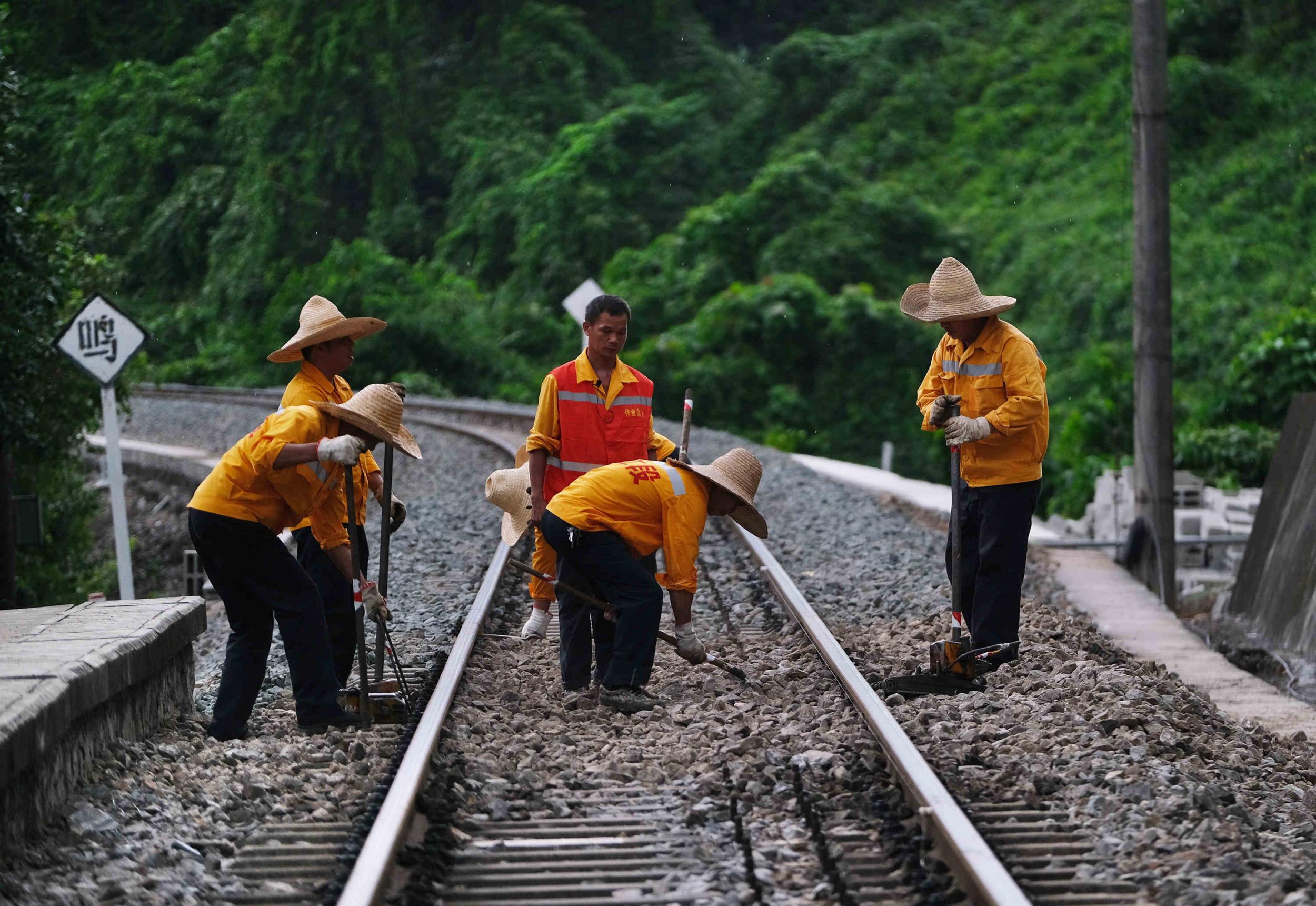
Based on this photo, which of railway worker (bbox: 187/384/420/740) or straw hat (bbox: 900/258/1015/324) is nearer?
railway worker (bbox: 187/384/420/740)

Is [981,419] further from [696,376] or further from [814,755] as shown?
[696,376]

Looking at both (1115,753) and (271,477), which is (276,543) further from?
(1115,753)

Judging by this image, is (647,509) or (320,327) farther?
(647,509)

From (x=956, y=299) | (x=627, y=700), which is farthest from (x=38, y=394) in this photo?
(x=956, y=299)

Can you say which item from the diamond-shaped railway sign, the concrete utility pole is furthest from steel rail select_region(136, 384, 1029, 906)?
the concrete utility pole

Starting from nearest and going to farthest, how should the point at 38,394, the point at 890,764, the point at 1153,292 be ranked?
the point at 890,764, the point at 1153,292, the point at 38,394

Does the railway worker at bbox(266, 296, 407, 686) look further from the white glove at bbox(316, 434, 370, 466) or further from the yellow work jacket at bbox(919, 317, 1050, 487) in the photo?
the yellow work jacket at bbox(919, 317, 1050, 487)

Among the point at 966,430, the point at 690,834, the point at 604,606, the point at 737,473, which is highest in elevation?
the point at 966,430

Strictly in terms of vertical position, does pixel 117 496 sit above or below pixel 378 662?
above

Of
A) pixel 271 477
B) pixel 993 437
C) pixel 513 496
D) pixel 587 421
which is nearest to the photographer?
pixel 271 477

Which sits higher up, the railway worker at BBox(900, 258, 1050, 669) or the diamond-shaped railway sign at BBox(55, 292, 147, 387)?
the diamond-shaped railway sign at BBox(55, 292, 147, 387)

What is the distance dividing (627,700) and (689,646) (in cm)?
32

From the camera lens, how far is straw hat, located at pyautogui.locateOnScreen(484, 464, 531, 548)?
7.12 meters

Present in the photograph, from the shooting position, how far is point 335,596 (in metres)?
6.21
